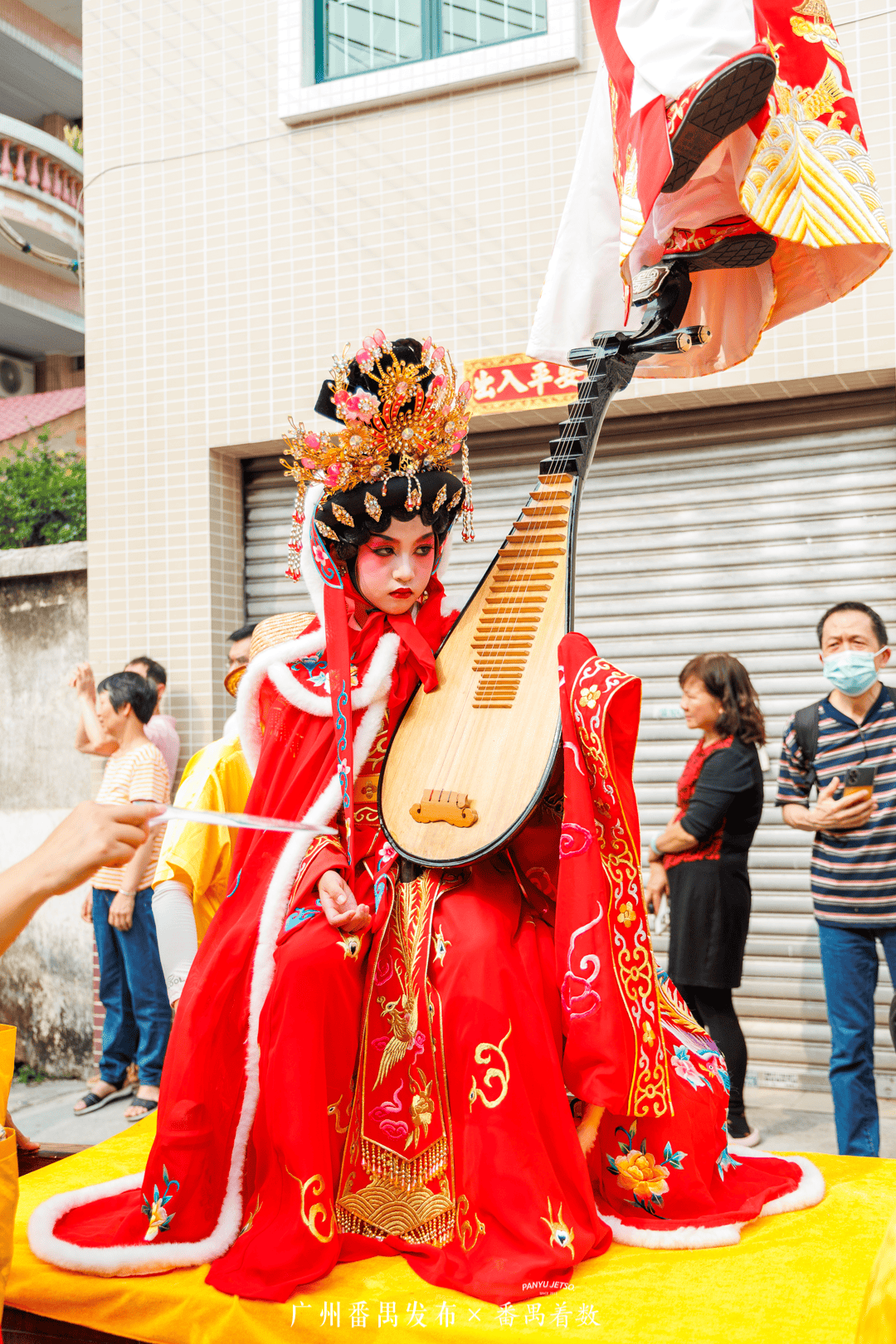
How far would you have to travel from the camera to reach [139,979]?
4.45 meters

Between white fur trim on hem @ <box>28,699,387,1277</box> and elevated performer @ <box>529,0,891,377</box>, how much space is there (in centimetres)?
117

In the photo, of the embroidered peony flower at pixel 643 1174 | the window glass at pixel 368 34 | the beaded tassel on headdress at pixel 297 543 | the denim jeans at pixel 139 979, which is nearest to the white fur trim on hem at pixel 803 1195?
the embroidered peony flower at pixel 643 1174

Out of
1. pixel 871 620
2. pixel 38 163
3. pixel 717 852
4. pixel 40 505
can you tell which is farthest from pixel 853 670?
pixel 38 163

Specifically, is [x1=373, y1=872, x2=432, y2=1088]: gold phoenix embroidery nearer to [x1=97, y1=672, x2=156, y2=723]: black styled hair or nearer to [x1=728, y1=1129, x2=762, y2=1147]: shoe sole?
[x1=728, y1=1129, x2=762, y2=1147]: shoe sole

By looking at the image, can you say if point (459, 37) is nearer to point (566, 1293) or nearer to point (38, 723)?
point (38, 723)

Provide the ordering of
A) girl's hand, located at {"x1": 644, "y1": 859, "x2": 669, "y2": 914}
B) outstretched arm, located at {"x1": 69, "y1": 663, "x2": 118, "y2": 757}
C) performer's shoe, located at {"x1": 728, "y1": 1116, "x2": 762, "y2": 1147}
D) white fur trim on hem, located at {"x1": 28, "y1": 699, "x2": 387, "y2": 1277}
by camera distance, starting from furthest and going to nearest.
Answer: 1. outstretched arm, located at {"x1": 69, "y1": 663, "x2": 118, "y2": 757}
2. girl's hand, located at {"x1": 644, "y1": 859, "x2": 669, "y2": 914}
3. performer's shoe, located at {"x1": 728, "y1": 1116, "x2": 762, "y2": 1147}
4. white fur trim on hem, located at {"x1": 28, "y1": 699, "x2": 387, "y2": 1277}

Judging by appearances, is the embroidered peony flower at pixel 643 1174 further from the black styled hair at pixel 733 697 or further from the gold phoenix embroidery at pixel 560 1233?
the black styled hair at pixel 733 697

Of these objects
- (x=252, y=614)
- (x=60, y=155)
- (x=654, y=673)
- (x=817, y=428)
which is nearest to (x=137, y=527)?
(x=252, y=614)

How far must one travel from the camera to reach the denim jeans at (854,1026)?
329 centimetres

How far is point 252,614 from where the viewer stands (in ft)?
17.9

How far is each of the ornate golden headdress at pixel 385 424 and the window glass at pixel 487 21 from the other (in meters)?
3.17

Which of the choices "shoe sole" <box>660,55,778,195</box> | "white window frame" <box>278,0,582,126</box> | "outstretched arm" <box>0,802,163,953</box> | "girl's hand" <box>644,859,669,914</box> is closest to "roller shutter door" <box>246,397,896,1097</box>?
"girl's hand" <box>644,859,669,914</box>

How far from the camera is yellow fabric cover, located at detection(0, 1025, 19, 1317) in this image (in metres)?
1.67

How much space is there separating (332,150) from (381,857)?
156 inches
